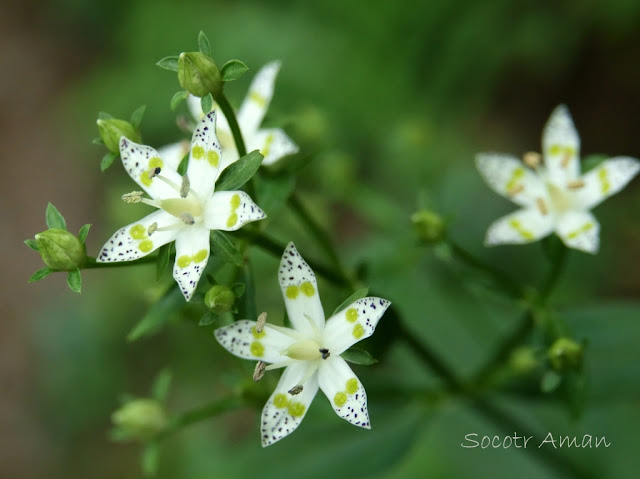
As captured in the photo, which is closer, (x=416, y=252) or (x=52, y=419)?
(x=416, y=252)

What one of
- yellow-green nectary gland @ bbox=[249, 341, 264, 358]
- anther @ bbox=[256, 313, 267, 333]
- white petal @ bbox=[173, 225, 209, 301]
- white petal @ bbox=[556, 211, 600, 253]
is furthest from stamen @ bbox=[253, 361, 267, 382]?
white petal @ bbox=[556, 211, 600, 253]

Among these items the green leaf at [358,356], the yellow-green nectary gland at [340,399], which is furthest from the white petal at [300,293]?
the yellow-green nectary gland at [340,399]

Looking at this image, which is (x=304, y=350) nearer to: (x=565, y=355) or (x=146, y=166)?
(x=146, y=166)

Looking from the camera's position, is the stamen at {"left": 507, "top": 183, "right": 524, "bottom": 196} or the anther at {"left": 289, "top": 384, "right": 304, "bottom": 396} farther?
the stamen at {"left": 507, "top": 183, "right": 524, "bottom": 196}

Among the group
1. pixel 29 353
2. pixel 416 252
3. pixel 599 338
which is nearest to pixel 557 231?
pixel 416 252

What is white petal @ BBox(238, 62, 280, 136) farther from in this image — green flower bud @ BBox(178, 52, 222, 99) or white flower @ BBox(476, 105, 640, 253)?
white flower @ BBox(476, 105, 640, 253)

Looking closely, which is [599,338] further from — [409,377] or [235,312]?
[235,312]
